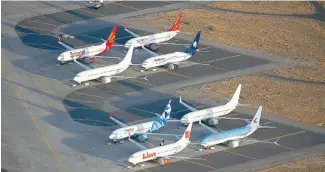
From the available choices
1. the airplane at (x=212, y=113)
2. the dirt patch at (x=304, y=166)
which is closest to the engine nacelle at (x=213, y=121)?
the airplane at (x=212, y=113)

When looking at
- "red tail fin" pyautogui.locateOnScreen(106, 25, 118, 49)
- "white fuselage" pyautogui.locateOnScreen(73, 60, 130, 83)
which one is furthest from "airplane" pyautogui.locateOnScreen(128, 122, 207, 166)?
"red tail fin" pyautogui.locateOnScreen(106, 25, 118, 49)

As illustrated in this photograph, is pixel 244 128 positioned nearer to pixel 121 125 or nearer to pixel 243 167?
pixel 243 167

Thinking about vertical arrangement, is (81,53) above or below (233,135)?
above

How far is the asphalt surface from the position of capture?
153 meters

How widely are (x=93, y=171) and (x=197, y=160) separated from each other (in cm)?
1886

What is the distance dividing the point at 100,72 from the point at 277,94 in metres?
37.4

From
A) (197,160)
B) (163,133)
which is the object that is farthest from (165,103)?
(197,160)

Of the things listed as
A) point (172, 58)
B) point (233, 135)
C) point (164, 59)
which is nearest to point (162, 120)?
point (233, 135)

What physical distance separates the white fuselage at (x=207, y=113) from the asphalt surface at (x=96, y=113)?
73.8 inches

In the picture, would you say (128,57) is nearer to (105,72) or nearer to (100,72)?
(105,72)

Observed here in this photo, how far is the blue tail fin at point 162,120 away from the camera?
160500 millimetres

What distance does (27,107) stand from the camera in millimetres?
171875

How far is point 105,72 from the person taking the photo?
182 m

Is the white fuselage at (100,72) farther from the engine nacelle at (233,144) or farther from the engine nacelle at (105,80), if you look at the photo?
the engine nacelle at (233,144)
